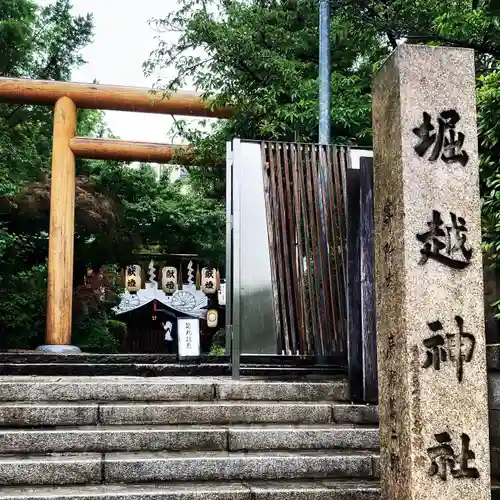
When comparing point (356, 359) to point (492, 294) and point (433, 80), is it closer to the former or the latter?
point (492, 294)

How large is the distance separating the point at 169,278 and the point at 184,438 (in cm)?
1731

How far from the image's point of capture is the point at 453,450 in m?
4.18

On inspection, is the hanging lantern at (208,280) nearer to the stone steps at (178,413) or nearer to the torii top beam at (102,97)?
the torii top beam at (102,97)

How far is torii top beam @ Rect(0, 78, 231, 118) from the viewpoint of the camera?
45.2 ft

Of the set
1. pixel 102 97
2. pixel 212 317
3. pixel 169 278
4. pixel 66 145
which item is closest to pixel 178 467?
pixel 102 97

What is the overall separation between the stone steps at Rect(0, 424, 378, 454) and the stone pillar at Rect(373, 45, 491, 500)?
121cm

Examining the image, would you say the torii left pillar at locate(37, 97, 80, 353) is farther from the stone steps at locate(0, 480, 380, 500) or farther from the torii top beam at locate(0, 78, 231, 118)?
the stone steps at locate(0, 480, 380, 500)

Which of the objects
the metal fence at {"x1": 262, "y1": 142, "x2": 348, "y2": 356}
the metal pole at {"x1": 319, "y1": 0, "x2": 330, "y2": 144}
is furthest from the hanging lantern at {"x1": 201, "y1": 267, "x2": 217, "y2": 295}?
the metal fence at {"x1": 262, "y1": 142, "x2": 348, "y2": 356}

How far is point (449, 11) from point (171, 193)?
11.9 meters

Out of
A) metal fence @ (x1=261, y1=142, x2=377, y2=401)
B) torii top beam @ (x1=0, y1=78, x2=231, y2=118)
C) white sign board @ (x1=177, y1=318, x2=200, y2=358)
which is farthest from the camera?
torii top beam @ (x1=0, y1=78, x2=231, y2=118)

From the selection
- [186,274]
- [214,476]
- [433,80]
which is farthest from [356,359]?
[186,274]

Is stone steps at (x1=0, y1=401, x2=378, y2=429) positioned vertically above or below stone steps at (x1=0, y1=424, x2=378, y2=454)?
above

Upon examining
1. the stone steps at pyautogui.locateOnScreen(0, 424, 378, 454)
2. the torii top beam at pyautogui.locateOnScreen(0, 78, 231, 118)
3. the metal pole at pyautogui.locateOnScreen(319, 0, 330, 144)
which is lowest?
the stone steps at pyautogui.locateOnScreen(0, 424, 378, 454)

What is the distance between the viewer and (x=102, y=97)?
14.3m
